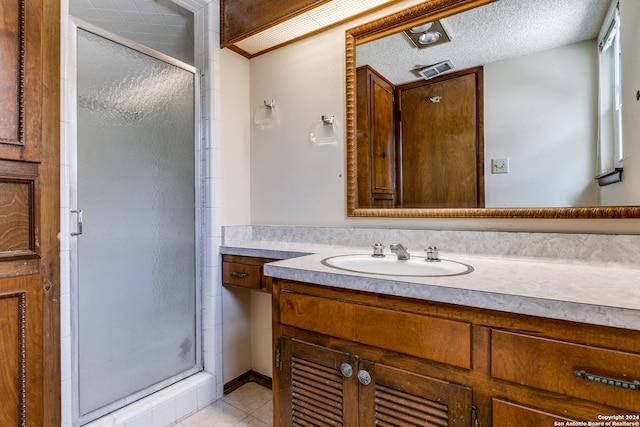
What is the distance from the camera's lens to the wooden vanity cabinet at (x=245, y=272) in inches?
61.7

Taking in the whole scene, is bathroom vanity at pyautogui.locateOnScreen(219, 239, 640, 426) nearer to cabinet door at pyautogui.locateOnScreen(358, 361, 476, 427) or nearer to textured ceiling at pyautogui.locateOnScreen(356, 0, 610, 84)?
cabinet door at pyautogui.locateOnScreen(358, 361, 476, 427)

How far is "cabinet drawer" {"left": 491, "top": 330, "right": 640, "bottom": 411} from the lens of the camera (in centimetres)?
62

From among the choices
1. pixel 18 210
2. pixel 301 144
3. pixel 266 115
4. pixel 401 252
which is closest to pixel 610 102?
pixel 401 252

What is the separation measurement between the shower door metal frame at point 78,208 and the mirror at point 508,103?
889 millimetres

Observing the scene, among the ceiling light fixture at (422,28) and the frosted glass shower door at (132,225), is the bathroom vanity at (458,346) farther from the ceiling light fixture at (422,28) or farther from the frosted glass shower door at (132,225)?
the ceiling light fixture at (422,28)

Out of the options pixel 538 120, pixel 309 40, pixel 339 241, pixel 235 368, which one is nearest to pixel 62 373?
pixel 235 368

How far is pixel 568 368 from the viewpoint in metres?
0.66

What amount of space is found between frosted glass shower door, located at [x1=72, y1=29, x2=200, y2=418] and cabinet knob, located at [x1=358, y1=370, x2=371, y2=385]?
109cm

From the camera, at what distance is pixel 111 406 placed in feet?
4.52

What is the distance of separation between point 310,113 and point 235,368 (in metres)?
1.53

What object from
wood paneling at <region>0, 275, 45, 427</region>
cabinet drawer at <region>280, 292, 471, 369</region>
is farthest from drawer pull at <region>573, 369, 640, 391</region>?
Result: wood paneling at <region>0, 275, 45, 427</region>

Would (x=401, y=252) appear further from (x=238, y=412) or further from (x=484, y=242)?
(x=238, y=412)

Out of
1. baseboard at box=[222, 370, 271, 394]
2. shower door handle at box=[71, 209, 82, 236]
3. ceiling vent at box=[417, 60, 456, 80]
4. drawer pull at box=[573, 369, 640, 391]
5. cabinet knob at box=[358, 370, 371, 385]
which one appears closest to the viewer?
drawer pull at box=[573, 369, 640, 391]

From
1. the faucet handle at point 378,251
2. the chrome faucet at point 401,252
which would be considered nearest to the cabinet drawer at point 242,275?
the faucet handle at point 378,251
